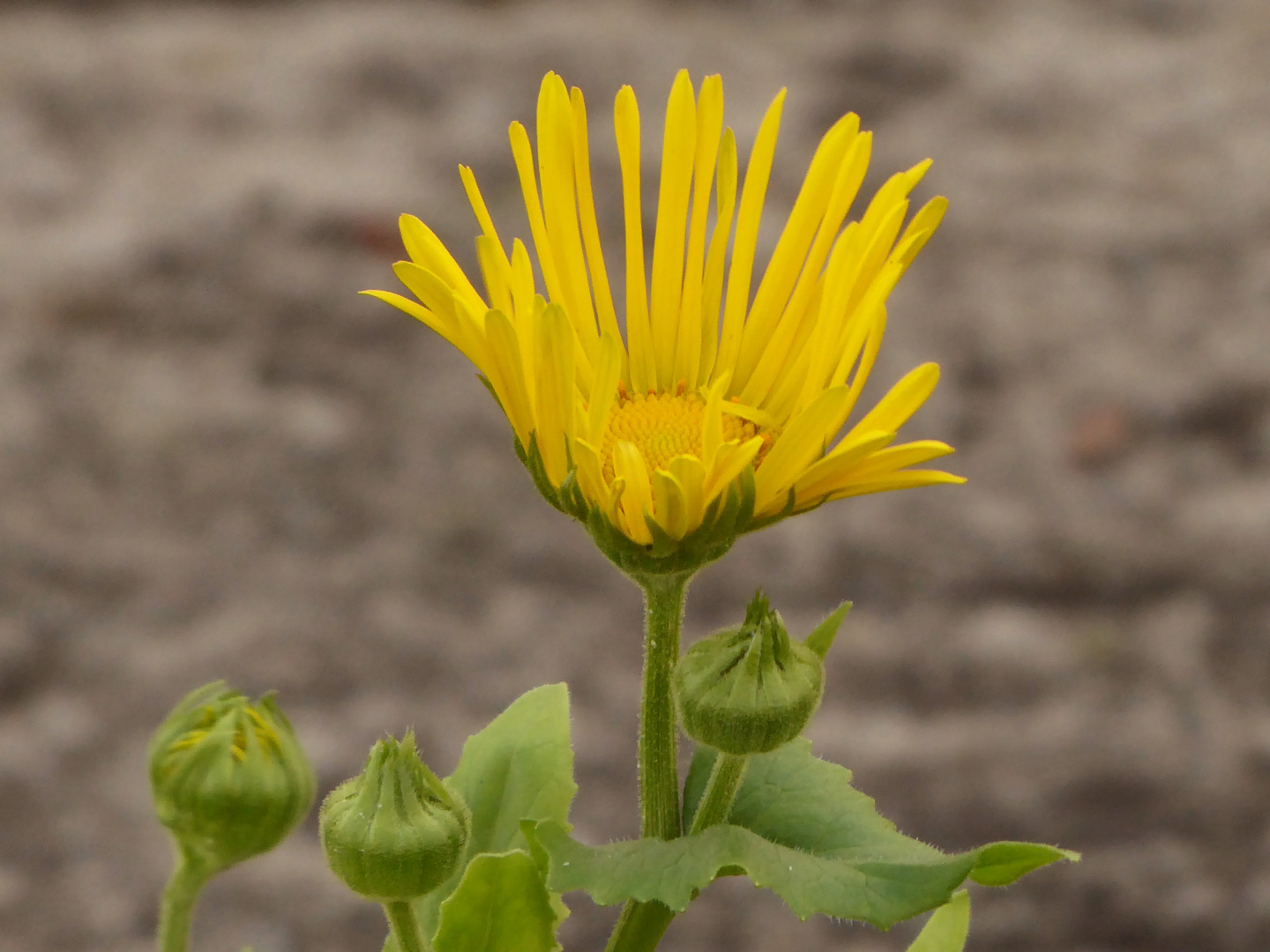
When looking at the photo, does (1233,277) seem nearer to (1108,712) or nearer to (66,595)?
(1108,712)

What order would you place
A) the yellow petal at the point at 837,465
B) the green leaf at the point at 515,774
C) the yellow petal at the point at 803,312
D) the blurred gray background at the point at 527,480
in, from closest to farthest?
the yellow petal at the point at 837,465 → the yellow petal at the point at 803,312 → the green leaf at the point at 515,774 → the blurred gray background at the point at 527,480

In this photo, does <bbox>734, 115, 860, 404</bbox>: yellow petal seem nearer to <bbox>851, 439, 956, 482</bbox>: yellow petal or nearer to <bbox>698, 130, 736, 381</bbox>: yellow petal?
<bbox>698, 130, 736, 381</bbox>: yellow petal

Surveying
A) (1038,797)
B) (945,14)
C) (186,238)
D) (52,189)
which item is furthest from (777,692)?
(945,14)

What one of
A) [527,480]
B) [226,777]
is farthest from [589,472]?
[527,480]

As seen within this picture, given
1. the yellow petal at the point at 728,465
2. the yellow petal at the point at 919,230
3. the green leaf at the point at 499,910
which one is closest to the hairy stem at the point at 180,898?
the green leaf at the point at 499,910

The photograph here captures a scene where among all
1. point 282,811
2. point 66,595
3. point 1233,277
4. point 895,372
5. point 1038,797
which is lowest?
Result: point 282,811

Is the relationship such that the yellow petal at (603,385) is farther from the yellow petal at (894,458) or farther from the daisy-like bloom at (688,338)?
the yellow petal at (894,458)
